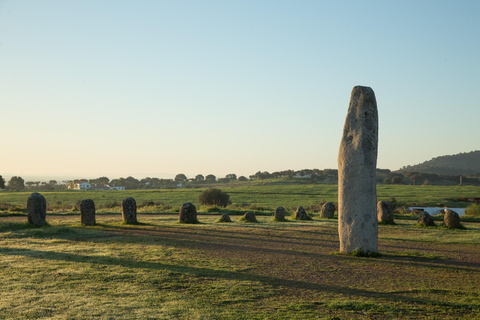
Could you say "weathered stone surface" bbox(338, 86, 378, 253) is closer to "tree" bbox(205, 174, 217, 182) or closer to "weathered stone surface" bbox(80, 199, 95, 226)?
"weathered stone surface" bbox(80, 199, 95, 226)

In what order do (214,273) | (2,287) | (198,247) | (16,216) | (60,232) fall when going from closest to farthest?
1. (2,287)
2. (214,273)
3. (198,247)
4. (60,232)
5. (16,216)

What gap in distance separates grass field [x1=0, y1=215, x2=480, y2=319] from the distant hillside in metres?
141

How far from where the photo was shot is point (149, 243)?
61.9 feet

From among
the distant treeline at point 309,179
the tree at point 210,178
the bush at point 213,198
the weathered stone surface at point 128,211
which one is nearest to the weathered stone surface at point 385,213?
the weathered stone surface at point 128,211

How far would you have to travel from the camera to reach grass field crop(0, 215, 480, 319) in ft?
29.3

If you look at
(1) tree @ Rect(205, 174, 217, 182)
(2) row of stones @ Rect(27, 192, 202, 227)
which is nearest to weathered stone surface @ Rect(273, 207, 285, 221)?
(2) row of stones @ Rect(27, 192, 202, 227)

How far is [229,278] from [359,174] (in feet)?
19.9

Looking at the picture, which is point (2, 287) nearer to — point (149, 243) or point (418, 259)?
point (149, 243)

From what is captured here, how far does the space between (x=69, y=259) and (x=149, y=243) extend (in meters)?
4.56

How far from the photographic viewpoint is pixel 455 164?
541ft

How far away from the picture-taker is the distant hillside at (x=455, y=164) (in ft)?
488

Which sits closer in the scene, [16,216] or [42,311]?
[42,311]

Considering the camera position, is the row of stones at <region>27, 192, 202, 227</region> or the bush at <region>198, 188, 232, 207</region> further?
the bush at <region>198, 188, 232, 207</region>

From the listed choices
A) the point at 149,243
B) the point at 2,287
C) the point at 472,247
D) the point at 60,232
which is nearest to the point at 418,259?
the point at 472,247
